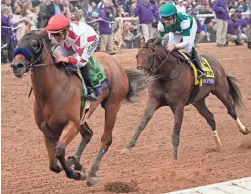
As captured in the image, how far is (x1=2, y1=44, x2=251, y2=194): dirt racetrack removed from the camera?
24.4 ft

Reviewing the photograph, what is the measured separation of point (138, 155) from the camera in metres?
8.96

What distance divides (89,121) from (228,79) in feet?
9.06

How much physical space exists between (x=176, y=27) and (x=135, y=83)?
127 centimetres

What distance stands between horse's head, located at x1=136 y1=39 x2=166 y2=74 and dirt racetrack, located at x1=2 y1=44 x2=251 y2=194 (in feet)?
4.24

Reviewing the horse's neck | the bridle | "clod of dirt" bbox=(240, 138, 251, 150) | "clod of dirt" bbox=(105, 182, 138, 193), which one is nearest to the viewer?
the bridle

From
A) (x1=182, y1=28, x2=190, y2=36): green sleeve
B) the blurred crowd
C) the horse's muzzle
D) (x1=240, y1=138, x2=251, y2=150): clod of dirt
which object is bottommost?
the blurred crowd

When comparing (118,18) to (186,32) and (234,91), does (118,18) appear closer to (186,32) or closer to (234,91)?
(234,91)

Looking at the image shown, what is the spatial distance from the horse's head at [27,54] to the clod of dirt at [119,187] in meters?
1.79

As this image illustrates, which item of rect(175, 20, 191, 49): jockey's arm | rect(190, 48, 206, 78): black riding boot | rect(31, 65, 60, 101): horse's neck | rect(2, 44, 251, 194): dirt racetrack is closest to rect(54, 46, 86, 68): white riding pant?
rect(31, 65, 60, 101): horse's neck

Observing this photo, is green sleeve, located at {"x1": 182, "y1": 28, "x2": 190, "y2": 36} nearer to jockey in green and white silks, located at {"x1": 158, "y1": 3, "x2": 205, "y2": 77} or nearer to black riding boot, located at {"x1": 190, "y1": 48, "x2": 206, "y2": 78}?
jockey in green and white silks, located at {"x1": 158, "y1": 3, "x2": 205, "y2": 77}

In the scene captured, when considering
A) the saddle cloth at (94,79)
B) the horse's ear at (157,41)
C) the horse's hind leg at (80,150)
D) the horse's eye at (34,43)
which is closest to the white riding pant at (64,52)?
the saddle cloth at (94,79)

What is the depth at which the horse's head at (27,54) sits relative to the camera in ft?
19.1

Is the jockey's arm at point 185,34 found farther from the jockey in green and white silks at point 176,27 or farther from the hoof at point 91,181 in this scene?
the hoof at point 91,181

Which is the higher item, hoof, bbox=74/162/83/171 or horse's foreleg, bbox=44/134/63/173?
horse's foreleg, bbox=44/134/63/173
